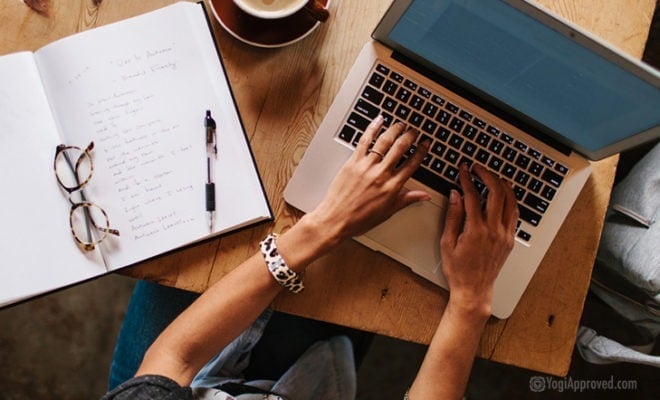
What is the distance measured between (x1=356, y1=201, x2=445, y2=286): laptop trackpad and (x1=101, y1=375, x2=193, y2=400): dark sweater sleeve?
13.6 inches

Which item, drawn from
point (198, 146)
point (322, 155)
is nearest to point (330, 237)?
point (322, 155)

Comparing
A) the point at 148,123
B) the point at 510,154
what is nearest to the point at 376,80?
the point at 510,154

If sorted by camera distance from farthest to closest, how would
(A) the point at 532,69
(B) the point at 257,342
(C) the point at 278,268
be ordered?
(B) the point at 257,342 < (C) the point at 278,268 < (A) the point at 532,69

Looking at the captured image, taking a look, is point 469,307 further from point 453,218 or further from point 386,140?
point 386,140

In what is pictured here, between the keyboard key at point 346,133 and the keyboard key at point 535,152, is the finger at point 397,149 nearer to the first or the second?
the keyboard key at point 346,133

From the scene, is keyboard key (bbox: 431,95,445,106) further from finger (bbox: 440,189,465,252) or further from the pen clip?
the pen clip

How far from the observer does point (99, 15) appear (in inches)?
33.3

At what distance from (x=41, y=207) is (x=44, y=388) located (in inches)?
38.2

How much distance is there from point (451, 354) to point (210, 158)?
1.53 feet

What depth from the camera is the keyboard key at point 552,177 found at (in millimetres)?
812

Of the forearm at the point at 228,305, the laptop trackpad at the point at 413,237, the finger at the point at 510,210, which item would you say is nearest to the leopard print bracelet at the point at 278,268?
the forearm at the point at 228,305

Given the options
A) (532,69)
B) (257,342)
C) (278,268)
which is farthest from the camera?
(257,342)

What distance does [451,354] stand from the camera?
81 cm

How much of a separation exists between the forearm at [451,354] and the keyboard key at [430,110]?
0.29 m
